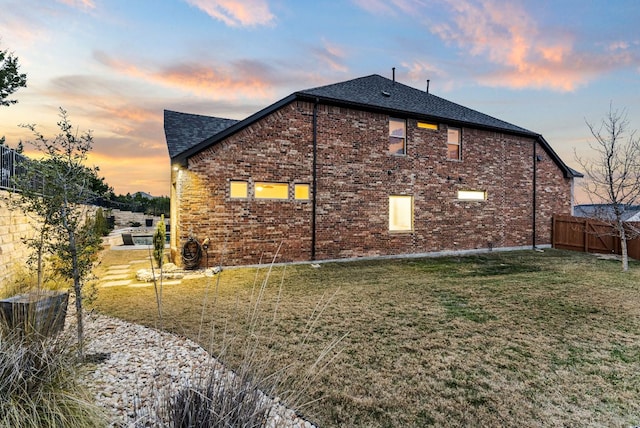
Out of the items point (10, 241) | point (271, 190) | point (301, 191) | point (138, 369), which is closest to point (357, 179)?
point (301, 191)

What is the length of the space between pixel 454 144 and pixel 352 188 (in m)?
5.19

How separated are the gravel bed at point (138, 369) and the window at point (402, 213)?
28.5 ft

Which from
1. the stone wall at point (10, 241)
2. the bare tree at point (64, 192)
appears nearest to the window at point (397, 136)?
the bare tree at point (64, 192)

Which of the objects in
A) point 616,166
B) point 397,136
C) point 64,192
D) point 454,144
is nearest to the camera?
point 64,192

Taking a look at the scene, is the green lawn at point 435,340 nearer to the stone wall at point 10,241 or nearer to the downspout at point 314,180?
the stone wall at point 10,241

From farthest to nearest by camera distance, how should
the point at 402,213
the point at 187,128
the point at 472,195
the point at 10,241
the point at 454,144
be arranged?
the point at 472,195 → the point at 454,144 → the point at 402,213 → the point at 187,128 → the point at 10,241

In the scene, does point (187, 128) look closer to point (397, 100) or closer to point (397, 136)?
point (397, 136)

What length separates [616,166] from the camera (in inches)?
355

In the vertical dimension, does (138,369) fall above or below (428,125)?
below

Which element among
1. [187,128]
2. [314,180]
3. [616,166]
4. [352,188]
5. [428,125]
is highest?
[428,125]

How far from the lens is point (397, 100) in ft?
36.5

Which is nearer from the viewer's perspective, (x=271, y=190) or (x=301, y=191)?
(x=271, y=190)

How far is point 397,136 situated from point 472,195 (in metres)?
4.26

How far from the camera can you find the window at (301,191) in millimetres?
9062
